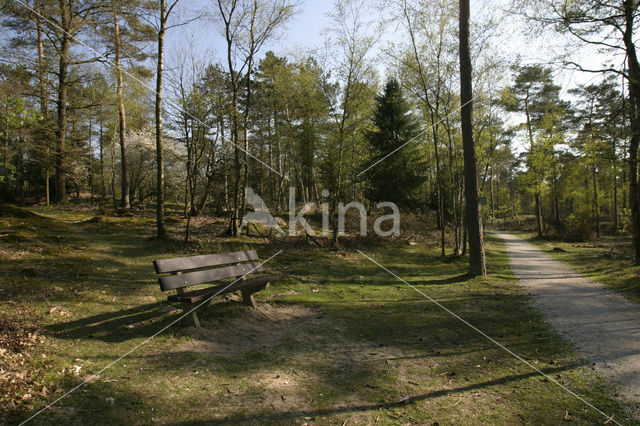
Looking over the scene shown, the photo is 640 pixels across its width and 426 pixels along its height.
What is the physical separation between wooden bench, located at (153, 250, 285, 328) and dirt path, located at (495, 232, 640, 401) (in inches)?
198

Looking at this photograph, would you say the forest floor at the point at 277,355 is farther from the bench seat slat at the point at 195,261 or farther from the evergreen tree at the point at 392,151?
the evergreen tree at the point at 392,151

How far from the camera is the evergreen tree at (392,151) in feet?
77.0

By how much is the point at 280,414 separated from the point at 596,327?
17.9 ft

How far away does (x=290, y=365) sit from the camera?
4422mm

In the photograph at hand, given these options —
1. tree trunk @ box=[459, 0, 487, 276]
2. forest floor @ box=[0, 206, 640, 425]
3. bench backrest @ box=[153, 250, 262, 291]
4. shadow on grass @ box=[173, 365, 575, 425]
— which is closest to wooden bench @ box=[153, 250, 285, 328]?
bench backrest @ box=[153, 250, 262, 291]

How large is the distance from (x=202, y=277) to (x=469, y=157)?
26.6 ft

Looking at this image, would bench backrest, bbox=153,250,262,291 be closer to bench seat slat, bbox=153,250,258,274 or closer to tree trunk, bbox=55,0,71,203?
bench seat slat, bbox=153,250,258,274

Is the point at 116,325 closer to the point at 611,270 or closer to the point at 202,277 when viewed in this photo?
the point at 202,277

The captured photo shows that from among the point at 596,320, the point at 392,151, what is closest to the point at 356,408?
the point at 596,320

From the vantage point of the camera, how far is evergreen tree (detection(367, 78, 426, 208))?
23.5 m

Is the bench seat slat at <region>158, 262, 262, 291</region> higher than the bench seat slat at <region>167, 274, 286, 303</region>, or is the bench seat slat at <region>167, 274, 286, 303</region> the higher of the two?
the bench seat slat at <region>158, 262, 262, 291</region>

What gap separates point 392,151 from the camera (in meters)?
23.2

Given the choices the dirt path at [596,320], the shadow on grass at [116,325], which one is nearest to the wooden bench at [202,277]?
the shadow on grass at [116,325]

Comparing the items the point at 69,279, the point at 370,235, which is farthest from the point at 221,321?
the point at 370,235
